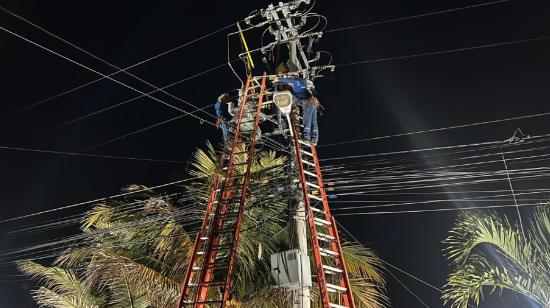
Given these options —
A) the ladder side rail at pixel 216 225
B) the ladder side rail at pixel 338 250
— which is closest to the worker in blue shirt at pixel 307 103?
the ladder side rail at pixel 338 250

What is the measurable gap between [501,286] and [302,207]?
3.57m

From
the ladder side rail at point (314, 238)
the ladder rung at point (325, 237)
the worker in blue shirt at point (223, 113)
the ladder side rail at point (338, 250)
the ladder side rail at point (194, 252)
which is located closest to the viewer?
the ladder side rail at point (314, 238)

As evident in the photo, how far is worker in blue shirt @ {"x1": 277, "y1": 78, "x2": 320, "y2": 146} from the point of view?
903cm

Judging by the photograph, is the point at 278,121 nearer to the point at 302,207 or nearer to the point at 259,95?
the point at 259,95

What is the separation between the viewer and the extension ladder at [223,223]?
6848mm

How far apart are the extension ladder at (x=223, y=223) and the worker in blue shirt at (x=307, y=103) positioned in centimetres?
90

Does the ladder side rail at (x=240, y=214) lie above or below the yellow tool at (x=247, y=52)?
below

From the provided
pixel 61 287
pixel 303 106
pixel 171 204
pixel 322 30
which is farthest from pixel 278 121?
pixel 61 287

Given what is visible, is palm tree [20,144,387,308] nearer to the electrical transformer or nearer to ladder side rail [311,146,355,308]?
ladder side rail [311,146,355,308]

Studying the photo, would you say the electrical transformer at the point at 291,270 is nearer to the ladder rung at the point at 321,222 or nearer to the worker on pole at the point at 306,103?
the ladder rung at the point at 321,222

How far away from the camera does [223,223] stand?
8.30 meters

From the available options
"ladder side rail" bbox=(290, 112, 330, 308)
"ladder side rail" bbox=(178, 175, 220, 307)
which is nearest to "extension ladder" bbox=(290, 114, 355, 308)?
"ladder side rail" bbox=(290, 112, 330, 308)

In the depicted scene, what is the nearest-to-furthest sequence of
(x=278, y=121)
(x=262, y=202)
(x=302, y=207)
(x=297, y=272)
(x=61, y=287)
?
(x=297, y=272), (x=302, y=207), (x=262, y=202), (x=278, y=121), (x=61, y=287)

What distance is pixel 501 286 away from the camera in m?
7.54
